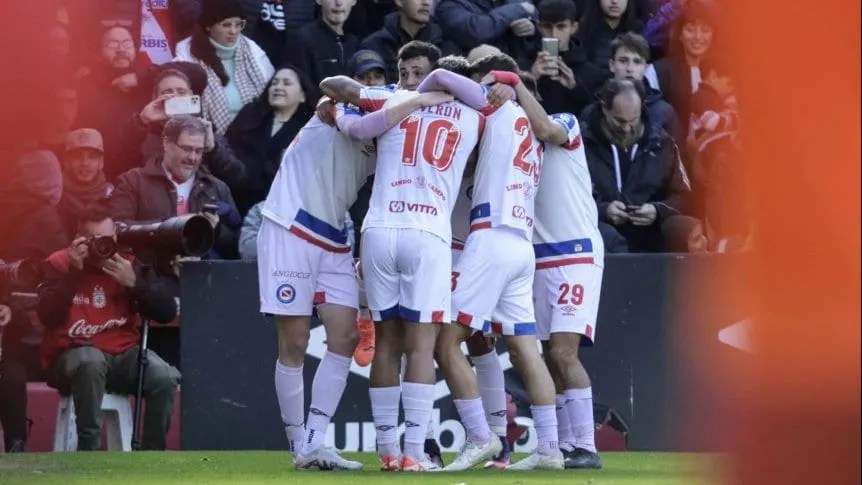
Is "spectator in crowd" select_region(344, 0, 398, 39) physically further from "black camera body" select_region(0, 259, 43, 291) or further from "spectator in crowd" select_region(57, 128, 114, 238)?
"black camera body" select_region(0, 259, 43, 291)

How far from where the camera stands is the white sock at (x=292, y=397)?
7945 mm

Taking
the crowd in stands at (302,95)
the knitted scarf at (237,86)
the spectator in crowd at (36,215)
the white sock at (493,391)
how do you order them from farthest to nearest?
1. the knitted scarf at (237,86)
2. the crowd in stands at (302,95)
3. the spectator in crowd at (36,215)
4. the white sock at (493,391)

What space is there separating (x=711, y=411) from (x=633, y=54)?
32.7 feet

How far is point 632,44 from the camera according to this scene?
1194cm

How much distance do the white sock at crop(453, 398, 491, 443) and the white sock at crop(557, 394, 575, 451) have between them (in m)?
0.66

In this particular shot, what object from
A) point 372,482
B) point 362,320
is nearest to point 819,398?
point 372,482

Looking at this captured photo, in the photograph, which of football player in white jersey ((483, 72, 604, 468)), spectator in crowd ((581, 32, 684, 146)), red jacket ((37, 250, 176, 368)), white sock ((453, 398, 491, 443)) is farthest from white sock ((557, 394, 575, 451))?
spectator in crowd ((581, 32, 684, 146))

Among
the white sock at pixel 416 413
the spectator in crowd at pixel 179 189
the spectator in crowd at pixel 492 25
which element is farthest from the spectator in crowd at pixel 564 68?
the white sock at pixel 416 413

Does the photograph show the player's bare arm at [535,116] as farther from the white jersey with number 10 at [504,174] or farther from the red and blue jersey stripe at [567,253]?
the red and blue jersey stripe at [567,253]

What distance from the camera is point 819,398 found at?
2.03 metres

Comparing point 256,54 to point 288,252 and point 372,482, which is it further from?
point 372,482

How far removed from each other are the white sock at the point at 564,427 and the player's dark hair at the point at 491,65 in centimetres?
182

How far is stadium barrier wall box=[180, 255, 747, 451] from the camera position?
10.2 metres

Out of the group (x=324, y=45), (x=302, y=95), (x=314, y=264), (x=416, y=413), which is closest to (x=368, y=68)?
(x=302, y=95)
